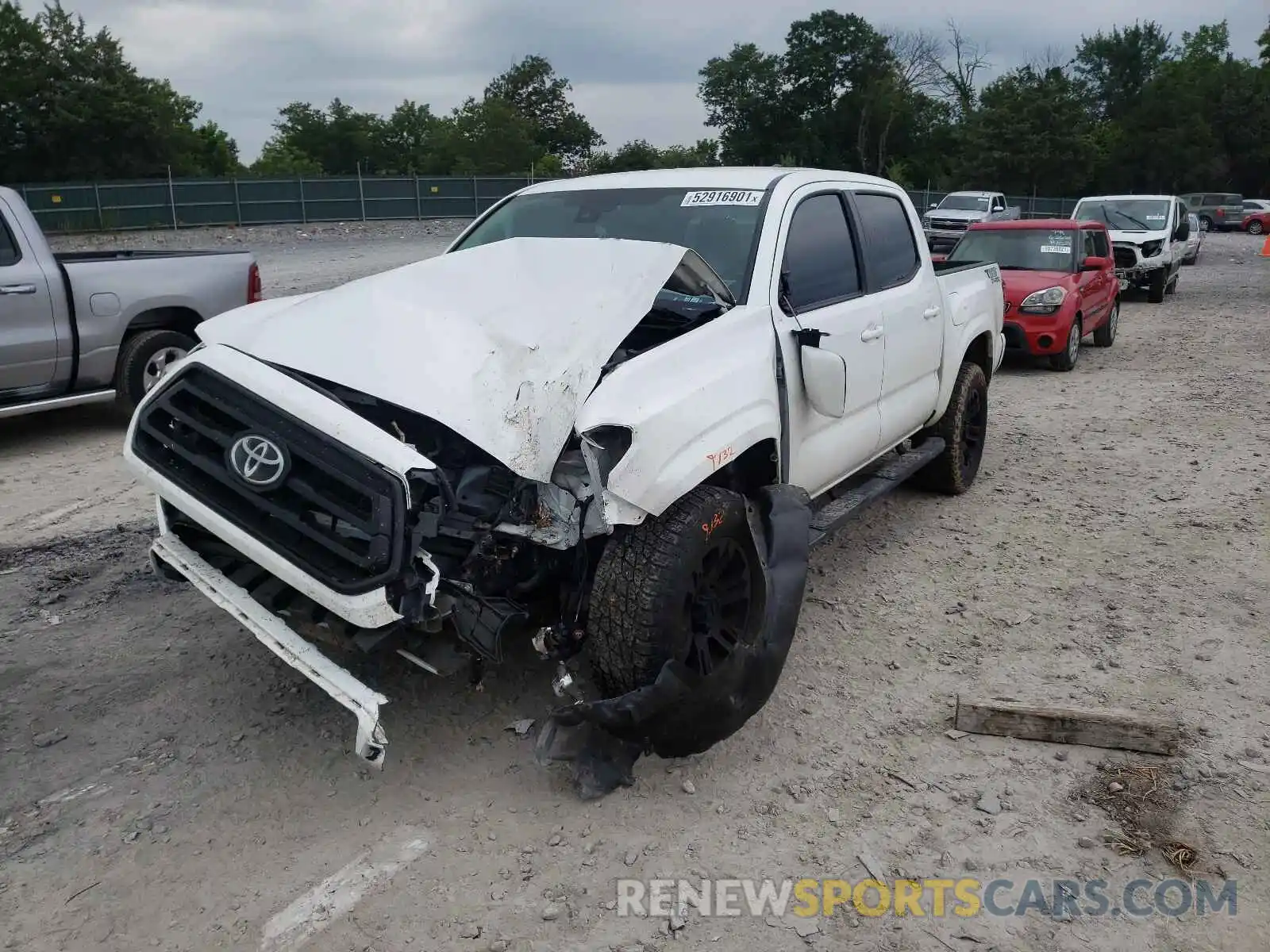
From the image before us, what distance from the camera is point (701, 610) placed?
3422 mm

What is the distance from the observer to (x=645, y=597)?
3129 millimetres

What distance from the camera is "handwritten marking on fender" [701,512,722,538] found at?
3.28 meters

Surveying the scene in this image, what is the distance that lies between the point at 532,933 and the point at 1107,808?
1862 mm

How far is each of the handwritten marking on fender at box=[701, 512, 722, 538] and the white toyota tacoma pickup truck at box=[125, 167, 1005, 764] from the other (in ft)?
0.08

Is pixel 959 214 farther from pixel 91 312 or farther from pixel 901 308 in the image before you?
pixel 91 312

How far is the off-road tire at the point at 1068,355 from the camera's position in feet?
35.6

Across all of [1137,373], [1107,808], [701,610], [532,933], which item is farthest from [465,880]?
[1137,373]

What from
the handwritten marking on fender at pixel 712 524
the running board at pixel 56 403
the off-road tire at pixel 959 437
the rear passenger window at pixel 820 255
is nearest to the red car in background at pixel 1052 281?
the off-road tire at pixel 959 437

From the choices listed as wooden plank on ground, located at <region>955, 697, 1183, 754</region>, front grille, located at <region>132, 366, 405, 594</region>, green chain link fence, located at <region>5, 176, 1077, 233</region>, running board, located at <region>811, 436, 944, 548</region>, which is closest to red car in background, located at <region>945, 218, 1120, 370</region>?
running board, located at <region>811, 436, 944, 548</region>

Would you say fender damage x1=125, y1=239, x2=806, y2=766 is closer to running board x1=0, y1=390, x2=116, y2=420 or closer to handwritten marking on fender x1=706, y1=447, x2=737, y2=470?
handwritten marking on fender x1=706, y1=447, x2=737, y2=470

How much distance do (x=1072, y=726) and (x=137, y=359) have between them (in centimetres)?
689

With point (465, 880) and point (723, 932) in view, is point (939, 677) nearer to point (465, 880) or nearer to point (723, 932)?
point (723, 932)

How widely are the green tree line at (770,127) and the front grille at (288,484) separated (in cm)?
4746

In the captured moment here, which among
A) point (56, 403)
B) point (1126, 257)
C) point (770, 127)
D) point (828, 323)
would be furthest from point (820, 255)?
point (770, 127)
